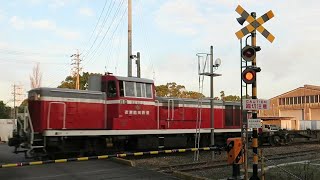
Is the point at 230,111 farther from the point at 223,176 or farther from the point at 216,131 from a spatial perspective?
the point at 223,176

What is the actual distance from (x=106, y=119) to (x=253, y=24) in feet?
29.6

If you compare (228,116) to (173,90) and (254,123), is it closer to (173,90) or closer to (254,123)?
(254,123)

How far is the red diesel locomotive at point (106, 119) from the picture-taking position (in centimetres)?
1595

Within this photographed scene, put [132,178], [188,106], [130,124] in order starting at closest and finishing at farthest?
[132,178] → [130,124] → [188,106]

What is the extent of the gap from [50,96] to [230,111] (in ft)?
36.5

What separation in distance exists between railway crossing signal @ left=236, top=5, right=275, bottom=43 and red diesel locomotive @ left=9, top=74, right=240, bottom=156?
25.9 feet

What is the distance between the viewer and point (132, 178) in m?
12.2

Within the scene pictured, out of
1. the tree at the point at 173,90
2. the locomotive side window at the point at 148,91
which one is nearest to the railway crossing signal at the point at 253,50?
the locomotive side window at the point at 148,91

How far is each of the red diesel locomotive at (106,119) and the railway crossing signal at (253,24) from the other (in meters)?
7.90

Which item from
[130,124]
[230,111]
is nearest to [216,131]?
[230,111]

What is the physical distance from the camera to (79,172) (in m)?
13.2

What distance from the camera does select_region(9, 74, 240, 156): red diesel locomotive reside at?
16.0 meters

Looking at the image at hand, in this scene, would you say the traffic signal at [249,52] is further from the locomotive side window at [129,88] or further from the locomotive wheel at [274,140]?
the locomotive wheel at [274,140]

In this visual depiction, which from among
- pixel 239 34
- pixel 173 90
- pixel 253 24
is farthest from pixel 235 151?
pixel 173 90
